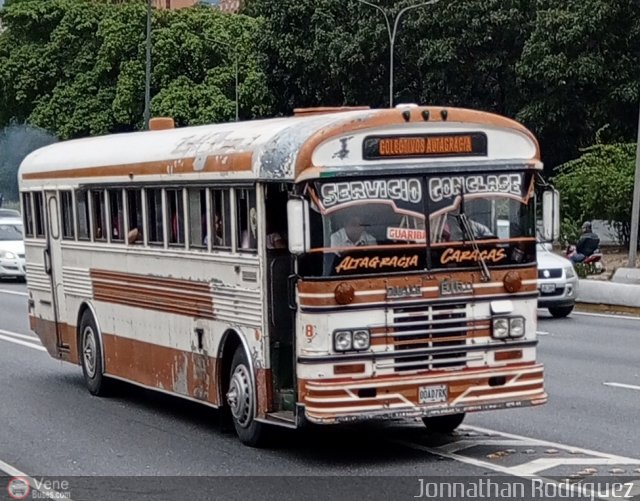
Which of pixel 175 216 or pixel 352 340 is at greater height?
pixel 175 216

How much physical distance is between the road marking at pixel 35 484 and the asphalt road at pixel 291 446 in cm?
4

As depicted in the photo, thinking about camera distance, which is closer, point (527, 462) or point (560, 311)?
point (527, 462)

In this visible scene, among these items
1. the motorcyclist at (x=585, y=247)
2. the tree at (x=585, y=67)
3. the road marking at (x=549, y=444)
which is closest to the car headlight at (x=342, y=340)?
the road marking at (x=549, y=444)

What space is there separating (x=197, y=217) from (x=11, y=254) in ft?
87.2

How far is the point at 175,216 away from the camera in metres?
12.9

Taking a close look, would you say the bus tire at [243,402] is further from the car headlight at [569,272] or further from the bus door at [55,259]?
the car headlight at [569,272]

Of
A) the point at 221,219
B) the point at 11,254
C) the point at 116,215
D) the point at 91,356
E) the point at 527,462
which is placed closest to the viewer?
the point at 527,462

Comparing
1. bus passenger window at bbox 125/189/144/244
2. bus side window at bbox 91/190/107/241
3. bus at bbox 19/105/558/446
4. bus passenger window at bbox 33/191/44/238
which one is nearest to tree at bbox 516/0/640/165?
bus passenger window at bbox 33/191/44/238

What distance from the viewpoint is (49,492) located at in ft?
33.1

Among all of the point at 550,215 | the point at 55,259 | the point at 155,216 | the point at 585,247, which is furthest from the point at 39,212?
the point at 585,247

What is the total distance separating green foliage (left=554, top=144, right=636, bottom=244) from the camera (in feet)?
123

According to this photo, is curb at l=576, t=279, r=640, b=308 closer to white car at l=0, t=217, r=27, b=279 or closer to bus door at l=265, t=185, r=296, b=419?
bus door at l=265, t=185, r=296, b=419

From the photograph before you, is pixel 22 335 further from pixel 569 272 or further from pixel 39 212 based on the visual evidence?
pixel 569 272

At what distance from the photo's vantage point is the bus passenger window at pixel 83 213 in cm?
1533
